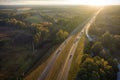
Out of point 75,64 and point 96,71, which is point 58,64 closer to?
point 75,64

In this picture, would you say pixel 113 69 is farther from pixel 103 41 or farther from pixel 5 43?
pixel 5 43

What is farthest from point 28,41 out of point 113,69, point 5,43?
point 113,69

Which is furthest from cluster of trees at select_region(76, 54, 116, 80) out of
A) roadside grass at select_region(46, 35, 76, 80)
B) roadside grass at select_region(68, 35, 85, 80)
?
roadside grass at select_region(46, 35, 76, 80)

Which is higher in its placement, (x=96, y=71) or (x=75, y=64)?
(x=96, y=71)

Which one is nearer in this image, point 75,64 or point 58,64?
point 75,64

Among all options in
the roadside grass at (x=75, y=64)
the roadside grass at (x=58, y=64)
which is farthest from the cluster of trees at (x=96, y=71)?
the roadside grass at (x=58, y=64)

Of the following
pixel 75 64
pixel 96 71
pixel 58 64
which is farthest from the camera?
pixel 58 64

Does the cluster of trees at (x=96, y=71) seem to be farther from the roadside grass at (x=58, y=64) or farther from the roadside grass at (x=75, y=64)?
the roadside grass at (x=58, y=64)

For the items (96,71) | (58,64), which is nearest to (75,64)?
(58,64)
